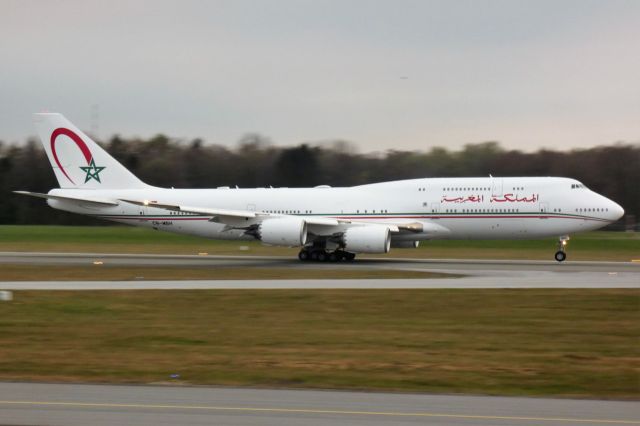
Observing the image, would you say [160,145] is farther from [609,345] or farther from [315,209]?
[609,345]

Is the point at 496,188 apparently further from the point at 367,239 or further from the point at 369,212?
the point at 367,239

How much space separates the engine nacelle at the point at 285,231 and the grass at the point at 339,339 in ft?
38.8

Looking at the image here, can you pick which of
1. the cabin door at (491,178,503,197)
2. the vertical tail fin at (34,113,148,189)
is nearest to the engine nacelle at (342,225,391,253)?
the cabin door at (491,178,503,197)

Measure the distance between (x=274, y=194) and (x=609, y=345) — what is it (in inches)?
1075

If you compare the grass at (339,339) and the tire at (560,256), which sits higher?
the tire at (560,256)

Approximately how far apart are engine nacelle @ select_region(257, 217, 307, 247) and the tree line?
157ft

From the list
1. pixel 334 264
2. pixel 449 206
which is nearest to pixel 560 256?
pixel 449 206

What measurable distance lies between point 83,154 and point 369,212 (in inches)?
587

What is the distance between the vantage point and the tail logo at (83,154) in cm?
4522

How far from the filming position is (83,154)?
45.4 meters

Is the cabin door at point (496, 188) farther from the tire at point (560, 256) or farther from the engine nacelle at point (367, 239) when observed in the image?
the engine nacelle at point (367, 239)

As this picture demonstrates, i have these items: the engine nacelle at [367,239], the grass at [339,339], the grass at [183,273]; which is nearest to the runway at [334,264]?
the engine nacelle at [367,239]

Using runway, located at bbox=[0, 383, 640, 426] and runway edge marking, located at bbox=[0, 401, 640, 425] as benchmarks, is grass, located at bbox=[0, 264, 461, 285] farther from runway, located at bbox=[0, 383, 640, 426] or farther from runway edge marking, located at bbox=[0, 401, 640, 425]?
runway edge marking, located at bbox=[0, 401, 640, 425]

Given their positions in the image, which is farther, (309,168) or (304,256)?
(309,168)
